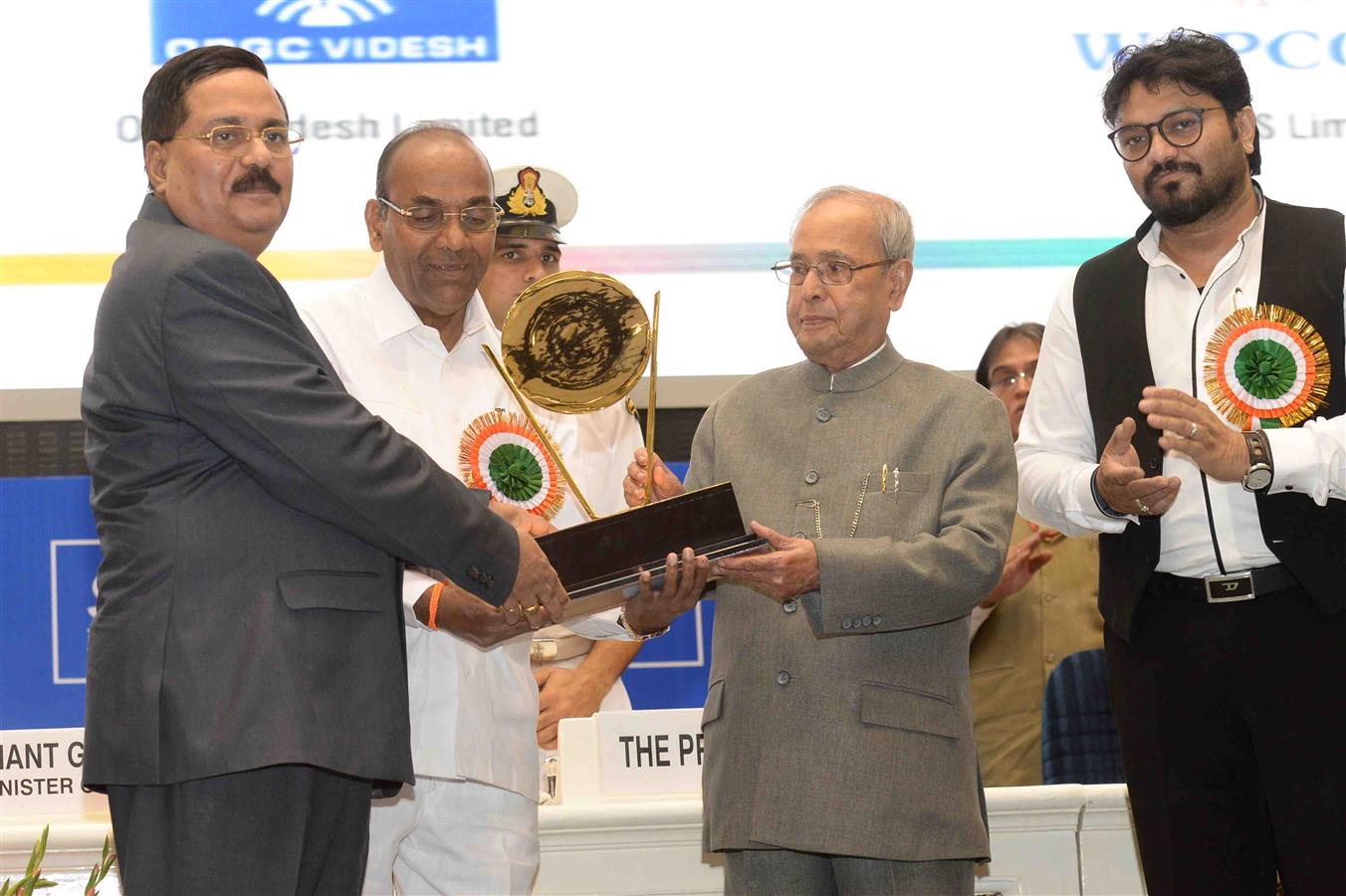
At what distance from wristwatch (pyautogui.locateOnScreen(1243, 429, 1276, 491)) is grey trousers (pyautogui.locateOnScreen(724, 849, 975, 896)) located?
767mm

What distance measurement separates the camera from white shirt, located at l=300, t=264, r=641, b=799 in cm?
262

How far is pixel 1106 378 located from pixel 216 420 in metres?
1.58

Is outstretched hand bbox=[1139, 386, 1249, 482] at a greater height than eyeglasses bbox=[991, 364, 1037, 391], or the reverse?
eyeglasses bbox=[991, 364, 1037, 391]

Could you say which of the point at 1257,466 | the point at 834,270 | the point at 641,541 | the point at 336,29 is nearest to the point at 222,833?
the point at 641,541

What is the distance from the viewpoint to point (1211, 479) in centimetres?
278

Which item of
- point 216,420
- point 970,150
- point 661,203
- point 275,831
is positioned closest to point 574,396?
point 216,420

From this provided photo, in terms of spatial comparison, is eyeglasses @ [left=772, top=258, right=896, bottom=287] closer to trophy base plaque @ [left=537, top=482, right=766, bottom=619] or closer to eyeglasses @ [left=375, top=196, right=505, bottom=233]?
trophy base plaque @ [left=537, top=482, right=766, bottom=619]

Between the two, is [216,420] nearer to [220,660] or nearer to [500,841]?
[220,660]

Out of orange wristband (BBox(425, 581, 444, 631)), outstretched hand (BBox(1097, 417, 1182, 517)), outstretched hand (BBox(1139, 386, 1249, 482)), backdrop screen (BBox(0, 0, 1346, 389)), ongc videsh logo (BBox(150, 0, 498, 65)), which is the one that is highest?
ongc videsh logo (BBox(150, 0, 498, 65))

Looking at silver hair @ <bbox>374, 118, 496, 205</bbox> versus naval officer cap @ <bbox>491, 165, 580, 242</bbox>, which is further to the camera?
naval officer cap @ <bbox>491, 165, 580, 242</bbox>

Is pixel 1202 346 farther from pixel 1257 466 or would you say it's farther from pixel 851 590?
pixel 851 590

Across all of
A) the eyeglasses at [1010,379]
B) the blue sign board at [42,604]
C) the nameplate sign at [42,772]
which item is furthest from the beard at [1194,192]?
the blue sign board at [42,604]

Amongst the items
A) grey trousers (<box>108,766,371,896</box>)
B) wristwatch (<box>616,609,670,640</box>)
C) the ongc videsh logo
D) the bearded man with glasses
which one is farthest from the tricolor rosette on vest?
the ongc videsh logo

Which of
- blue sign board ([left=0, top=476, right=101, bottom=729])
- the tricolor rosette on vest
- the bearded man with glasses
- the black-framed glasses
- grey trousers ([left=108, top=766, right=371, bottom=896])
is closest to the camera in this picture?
grey trousers ([left=108, top=766, right=371, bottom=896])
